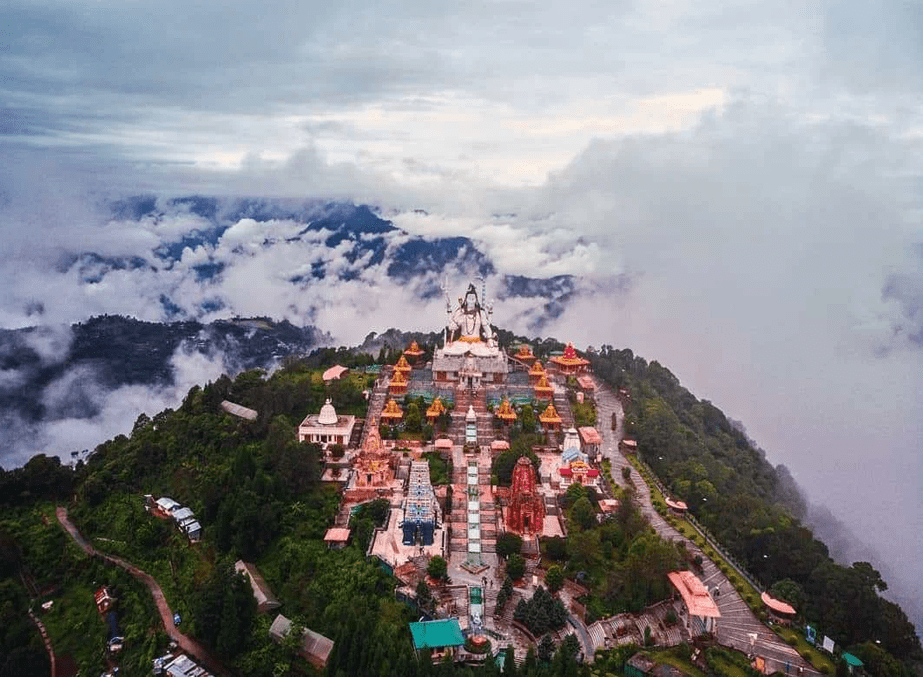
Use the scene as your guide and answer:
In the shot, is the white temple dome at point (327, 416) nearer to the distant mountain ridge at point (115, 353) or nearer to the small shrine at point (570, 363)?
the small shrine at point (570, 363)

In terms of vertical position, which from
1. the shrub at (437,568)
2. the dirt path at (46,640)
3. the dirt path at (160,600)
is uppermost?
the shrub at (437,568)

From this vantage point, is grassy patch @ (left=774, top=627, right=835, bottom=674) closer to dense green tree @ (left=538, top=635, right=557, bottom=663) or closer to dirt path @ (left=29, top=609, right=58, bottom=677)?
dense green tree @ (left=538, top=635, right=557, bottom=663)

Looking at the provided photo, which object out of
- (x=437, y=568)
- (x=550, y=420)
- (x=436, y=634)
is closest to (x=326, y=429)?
(x=550, y=420)

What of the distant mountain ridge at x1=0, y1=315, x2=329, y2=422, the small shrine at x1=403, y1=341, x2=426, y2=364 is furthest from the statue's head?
the distant mountain ridge at x1=0, y1=315, x2=329, y2=422

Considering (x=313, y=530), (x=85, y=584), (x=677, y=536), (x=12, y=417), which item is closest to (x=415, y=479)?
(x=313, y=530)

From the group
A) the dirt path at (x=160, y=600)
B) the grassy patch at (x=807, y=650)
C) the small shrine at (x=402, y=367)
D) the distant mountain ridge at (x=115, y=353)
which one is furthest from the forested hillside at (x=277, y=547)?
the distant mountain ridge at (x=115, y=353)
